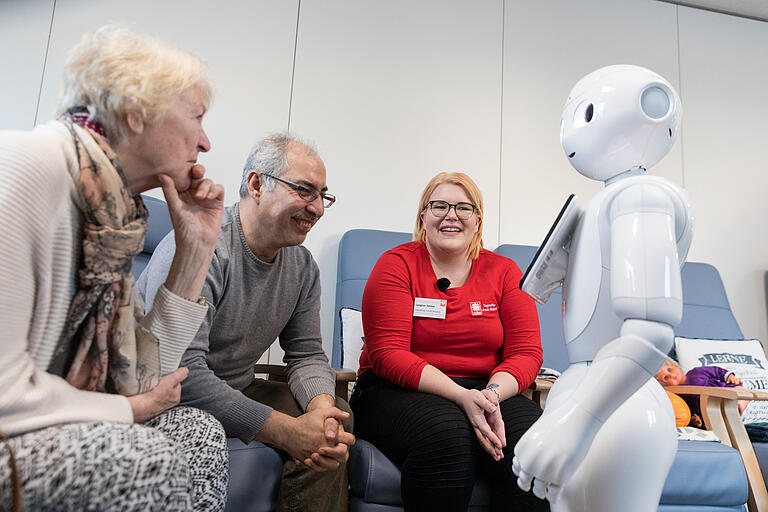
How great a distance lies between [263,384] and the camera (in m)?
1.77

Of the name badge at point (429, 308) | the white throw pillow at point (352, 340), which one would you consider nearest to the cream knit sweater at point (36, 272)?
the name badge at point (429, 308)

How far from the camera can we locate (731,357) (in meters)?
2.56

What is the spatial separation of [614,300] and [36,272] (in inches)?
35.6

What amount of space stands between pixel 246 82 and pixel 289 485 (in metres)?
2.05

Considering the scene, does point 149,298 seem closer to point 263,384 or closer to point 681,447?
point 263,384

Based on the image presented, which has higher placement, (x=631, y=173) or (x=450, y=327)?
(x=631, y=173)

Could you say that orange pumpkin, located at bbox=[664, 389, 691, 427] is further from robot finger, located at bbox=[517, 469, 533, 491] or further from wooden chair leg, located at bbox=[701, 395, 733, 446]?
robot finger, located at bbox=[517, 469, 533, 491]

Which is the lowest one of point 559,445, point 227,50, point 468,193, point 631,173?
point 559,445

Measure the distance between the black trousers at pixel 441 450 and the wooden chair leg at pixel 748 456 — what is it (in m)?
0.76

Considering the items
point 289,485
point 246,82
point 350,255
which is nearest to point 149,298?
point 289,485

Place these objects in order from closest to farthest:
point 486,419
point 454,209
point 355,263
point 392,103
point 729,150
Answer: point 486,419
point 454,209
point 355,263
point 392,103
point 729,150

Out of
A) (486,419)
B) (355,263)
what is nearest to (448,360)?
(486,419)

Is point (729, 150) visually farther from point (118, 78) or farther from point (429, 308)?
point (118, 78)

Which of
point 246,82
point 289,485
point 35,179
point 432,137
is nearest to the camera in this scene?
point 35,179
